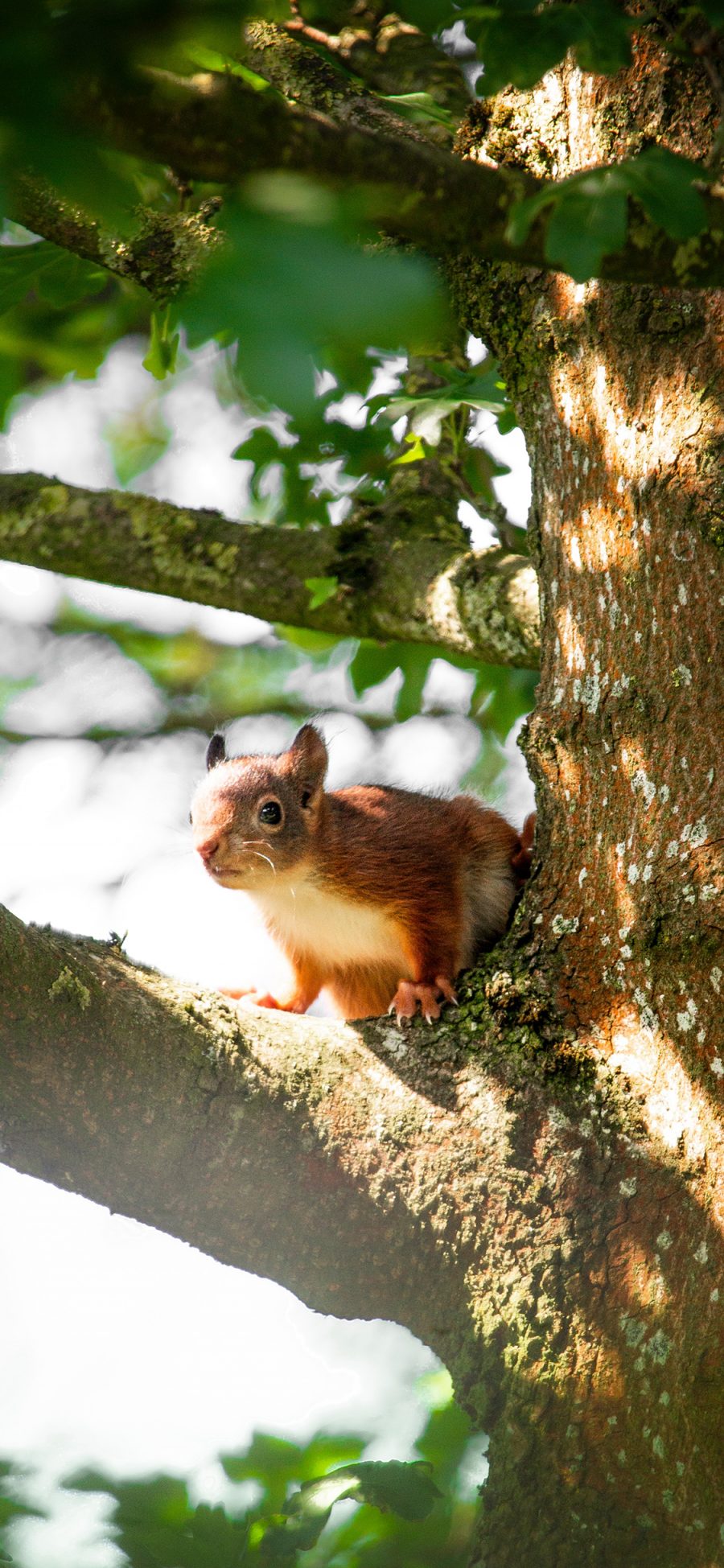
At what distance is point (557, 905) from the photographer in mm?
3080

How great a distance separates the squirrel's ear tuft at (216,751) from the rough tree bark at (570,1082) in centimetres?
211

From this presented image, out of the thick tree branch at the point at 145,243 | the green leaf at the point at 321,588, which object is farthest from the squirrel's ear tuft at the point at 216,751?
the thick tree branch at the point at 145,243

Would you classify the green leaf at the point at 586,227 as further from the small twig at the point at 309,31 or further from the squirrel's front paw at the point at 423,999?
the small twig at the point at 309,31

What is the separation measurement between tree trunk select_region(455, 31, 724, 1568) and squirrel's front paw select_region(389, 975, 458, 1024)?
0.35 meters

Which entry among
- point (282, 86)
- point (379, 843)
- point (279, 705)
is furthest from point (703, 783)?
point (279, 705)

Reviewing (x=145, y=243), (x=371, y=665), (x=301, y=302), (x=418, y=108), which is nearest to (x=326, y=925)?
(x=371, y=665)

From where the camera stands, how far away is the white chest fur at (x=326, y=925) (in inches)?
179

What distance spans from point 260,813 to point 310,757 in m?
0.39

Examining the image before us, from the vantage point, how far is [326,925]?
4691 mm

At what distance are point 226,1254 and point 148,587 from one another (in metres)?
2.73

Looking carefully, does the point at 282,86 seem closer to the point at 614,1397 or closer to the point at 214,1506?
the point at 614,1397

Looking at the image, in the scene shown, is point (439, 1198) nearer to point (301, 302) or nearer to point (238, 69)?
point (301, 302)

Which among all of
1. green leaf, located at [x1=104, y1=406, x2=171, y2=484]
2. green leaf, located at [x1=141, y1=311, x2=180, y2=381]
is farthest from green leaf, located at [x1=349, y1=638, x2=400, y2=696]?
green leaf, located at [x1=104, y1=406, x2=171, y2=484]

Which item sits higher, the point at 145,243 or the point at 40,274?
the point at 40,274
